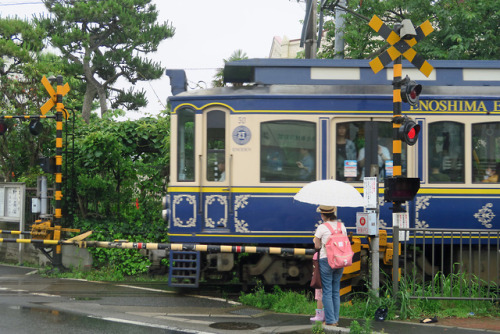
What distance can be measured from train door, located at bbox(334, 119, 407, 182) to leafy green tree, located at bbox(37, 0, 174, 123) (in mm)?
19472

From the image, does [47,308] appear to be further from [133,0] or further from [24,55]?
[133,0]

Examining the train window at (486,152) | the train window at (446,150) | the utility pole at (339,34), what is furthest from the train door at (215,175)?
the utility pole at (339,34)

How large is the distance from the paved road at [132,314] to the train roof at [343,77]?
3.66 m

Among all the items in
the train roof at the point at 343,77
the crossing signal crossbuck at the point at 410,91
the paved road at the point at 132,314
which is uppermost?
the train roof at the point at 343,77

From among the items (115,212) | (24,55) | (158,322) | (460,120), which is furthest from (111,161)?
(460,120)

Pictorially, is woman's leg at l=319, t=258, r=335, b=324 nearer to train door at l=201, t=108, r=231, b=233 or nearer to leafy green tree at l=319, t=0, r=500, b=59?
train door at l=201, t=108, r=231, b=233

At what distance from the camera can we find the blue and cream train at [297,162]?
11031mm

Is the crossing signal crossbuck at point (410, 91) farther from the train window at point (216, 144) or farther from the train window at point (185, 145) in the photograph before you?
the train window at point (185, 145)

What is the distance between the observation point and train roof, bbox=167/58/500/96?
11.4 m

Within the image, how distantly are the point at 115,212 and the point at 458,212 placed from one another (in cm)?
802

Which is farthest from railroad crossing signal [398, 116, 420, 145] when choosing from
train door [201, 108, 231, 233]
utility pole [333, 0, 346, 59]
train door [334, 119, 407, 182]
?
utility pole [333, 0, 346, 59]

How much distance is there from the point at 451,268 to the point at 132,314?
16.3 feet

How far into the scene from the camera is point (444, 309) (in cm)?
949

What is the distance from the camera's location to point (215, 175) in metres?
11.2
